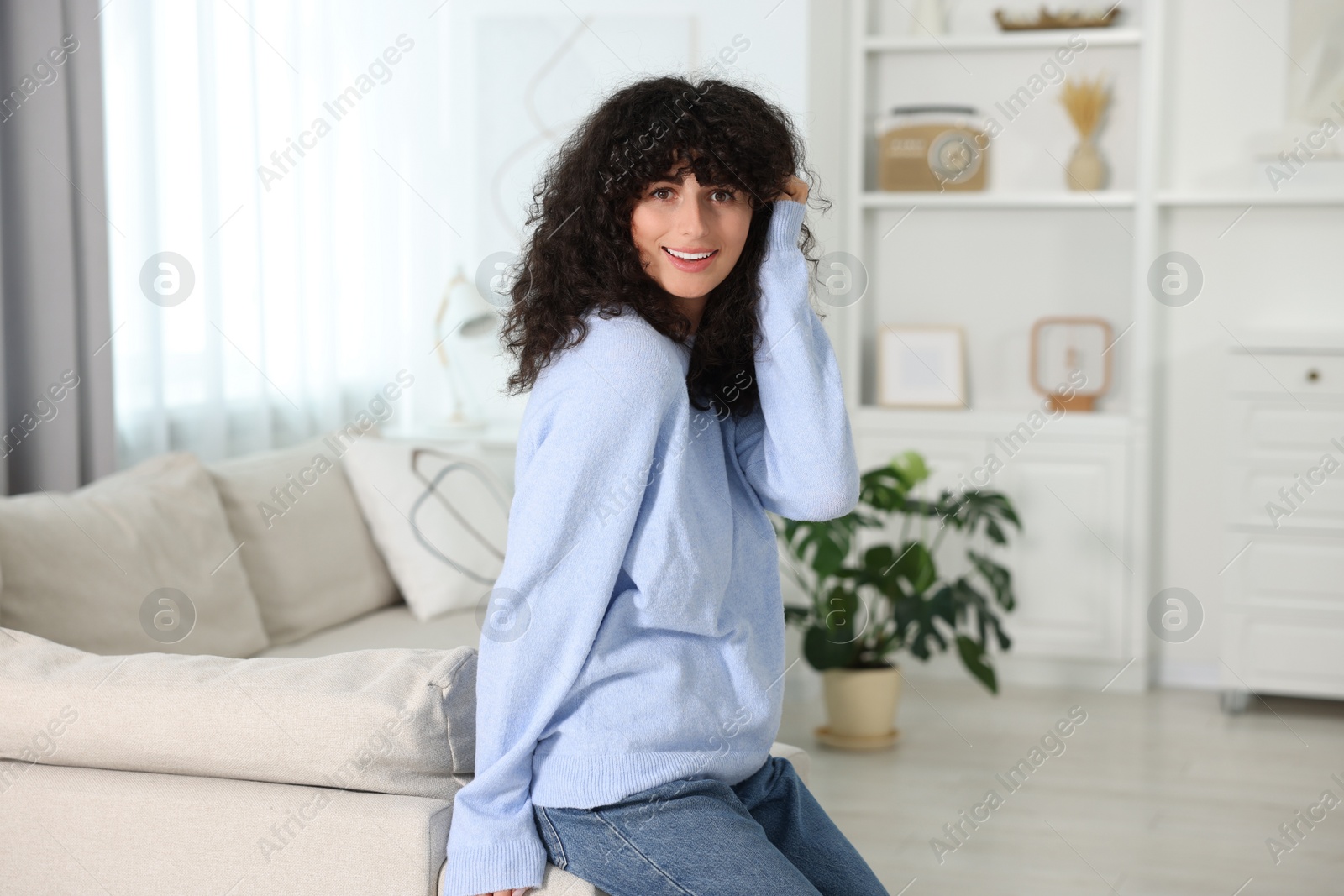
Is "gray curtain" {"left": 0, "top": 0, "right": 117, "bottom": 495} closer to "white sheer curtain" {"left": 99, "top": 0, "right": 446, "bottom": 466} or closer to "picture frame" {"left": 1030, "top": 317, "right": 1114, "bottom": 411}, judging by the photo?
"white sheer curtain" {"left": 99, "top": 0, "right": 446, "bottom": 466}

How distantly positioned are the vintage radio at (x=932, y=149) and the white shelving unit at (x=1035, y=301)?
51 millimetres

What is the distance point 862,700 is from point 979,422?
101 centimetres

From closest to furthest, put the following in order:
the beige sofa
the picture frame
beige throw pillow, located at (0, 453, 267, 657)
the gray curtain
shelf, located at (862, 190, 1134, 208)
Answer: the beige sofa < beige throw pillow, located at (0, 453, 267, 657) < the gray curtain < shelf, located at (862, 190, 1134, 208) < the picture frame

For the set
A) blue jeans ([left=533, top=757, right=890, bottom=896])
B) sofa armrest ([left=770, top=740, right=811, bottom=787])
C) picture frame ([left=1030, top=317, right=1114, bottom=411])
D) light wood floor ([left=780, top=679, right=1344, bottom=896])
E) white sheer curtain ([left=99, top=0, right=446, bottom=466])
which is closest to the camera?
blue jeans ([left=533, top=757, right=890, bottom=896])

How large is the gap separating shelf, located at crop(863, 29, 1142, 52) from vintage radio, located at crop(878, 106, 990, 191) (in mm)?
189

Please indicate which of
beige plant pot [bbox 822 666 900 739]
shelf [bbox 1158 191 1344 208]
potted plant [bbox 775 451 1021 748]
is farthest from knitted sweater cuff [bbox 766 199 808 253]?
shelf [bbox 1158 191 1344 208]

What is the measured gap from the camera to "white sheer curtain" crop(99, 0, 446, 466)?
2.64 m

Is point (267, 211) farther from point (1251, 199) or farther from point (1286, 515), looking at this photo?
point (1286, 515)

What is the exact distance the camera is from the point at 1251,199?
3.44 meters

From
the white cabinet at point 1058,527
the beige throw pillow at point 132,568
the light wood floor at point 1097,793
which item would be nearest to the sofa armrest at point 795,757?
the light wood floor at point 1097,793

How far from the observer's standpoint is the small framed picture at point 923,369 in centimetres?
375

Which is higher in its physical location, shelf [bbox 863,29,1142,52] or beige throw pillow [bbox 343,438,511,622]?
shelf [bbox 863,29,1142,52]

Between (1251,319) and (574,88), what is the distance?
2.12 metres

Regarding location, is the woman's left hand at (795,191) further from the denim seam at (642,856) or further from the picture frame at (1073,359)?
the picture frame at (1073,359)
